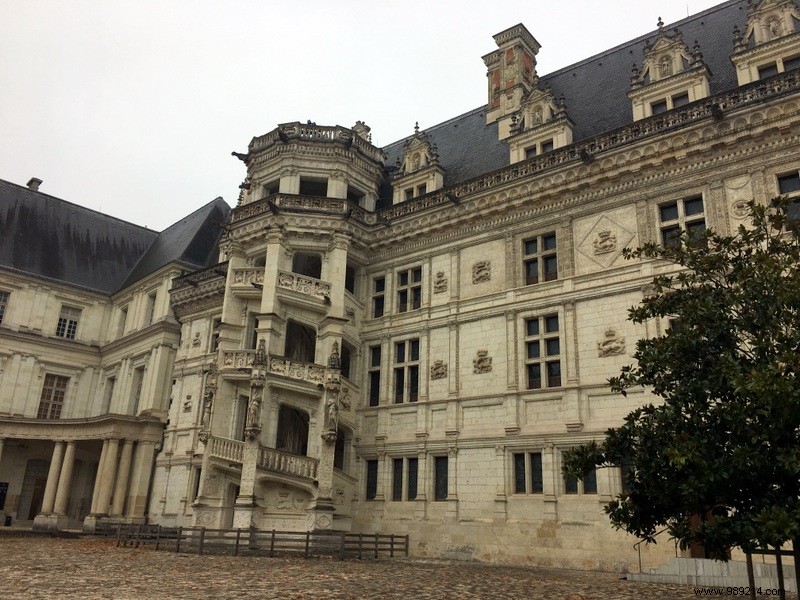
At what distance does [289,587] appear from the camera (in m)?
11.6

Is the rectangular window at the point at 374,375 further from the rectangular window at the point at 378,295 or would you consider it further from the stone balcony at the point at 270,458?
the stone balcony at the point at 270,458

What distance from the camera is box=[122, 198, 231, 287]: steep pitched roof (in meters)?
36.7

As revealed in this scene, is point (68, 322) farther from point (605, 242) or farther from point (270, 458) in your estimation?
point (605, 242)

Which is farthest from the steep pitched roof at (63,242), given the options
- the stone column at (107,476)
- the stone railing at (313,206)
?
the stone railing at (313,206)

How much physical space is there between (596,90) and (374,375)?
46.8 ft

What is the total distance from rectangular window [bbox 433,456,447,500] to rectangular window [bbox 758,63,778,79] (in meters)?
15.9

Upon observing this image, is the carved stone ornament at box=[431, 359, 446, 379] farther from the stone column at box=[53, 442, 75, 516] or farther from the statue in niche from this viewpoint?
the stone column at box=[53, 442, 75, 516]

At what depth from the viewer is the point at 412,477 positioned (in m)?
22.9

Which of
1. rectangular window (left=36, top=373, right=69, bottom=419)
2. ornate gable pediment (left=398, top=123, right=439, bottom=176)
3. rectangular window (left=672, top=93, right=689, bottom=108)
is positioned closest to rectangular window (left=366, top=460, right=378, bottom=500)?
ornate gable pediment (left=398, top=123, right=439, bottom=176)

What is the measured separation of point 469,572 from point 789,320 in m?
10.8

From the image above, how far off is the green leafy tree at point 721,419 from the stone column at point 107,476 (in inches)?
1057

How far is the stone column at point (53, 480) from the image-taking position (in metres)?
31.5

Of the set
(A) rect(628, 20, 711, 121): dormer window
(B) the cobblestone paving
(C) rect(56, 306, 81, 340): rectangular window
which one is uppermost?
(A) rect(628, 20, 711, 121): dormer window

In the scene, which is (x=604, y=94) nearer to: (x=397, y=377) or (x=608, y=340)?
(x=608, y=340)
